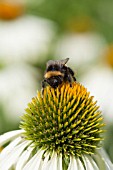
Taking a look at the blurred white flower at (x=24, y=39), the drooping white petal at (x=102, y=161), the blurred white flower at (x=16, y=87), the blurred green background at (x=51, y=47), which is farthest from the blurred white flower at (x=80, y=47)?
the drooping white petal at (x=102, y=161)

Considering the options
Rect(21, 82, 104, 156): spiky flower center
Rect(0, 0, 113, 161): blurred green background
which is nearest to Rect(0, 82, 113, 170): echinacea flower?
Rect(21, 82, 104, 156): spiky flower center

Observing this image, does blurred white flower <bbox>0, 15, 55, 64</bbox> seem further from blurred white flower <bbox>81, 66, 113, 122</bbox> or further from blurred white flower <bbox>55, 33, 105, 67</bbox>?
blurred white flower <bbox>81, 66, 113, 122</bbox>

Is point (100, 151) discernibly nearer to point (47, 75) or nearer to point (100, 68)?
point (47, 75)

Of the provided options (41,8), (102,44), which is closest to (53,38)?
(102,44)

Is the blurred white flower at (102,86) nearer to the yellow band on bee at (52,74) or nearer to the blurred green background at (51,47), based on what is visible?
the blurred green background at (51,47)

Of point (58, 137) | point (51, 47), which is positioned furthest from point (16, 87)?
point (58, 137)

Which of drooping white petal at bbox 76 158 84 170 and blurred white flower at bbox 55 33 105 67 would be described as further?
blurred white flower at bbox 55 33 105 67
